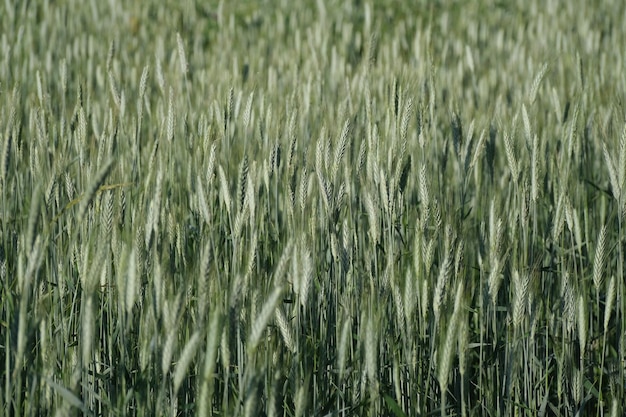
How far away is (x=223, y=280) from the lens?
1089 mm

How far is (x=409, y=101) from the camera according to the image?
143 cm

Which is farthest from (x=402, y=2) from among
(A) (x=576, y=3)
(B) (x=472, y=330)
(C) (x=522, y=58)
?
(B) (x=472, y=330)

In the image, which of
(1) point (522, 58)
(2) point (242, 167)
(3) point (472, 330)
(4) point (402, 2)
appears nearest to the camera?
(2) point (242, 167)

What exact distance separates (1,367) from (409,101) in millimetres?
782

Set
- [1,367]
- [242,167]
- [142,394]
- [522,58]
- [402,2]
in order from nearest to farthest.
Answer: [142,394], [242,167], [1,367], [522,58], [402,2]

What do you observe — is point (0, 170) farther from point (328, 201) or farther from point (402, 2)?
point (402, 2)

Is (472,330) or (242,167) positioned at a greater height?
(242,167)

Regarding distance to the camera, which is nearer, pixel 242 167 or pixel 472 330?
pixel 242 167

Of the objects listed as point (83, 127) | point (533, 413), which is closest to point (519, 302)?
point (533, 413)

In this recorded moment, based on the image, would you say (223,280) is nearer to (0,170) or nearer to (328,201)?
(328,201)

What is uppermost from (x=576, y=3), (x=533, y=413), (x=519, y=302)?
(x=576, y=3)

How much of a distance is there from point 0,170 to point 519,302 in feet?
2.52

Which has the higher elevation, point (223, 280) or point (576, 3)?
point (576, 3)

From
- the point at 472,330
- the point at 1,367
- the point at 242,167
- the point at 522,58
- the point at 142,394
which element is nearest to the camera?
the point at 142,394
